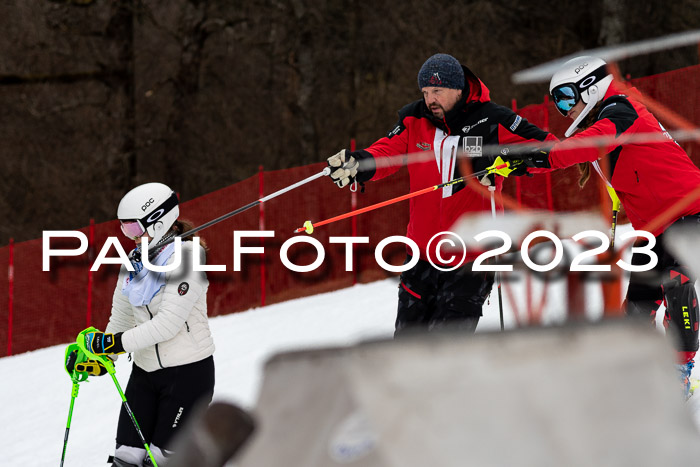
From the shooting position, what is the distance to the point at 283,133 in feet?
61.2

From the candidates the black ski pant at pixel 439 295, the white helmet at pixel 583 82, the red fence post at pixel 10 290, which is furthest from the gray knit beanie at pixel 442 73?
the red fence post at pixel 10 290

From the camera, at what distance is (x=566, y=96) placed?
12.2 feet

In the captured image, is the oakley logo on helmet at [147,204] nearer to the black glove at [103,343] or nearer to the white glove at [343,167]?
the black glove at [103,343]

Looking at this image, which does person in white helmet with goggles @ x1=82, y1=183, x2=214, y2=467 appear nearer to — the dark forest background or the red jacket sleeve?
the red jacket sleeve

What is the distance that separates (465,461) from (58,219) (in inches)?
756

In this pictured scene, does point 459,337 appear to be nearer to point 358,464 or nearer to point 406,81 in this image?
point 358,464

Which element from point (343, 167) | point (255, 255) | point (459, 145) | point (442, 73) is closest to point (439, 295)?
point (459, 145)

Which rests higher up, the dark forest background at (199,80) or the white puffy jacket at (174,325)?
the dark forest background at (199,80)

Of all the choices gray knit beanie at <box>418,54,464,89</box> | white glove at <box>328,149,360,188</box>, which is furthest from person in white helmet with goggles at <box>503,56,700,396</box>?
white glove at <box>328,149,360,188</box>

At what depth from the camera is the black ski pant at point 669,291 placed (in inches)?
146

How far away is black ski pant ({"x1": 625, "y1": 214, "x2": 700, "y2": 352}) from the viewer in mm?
3709

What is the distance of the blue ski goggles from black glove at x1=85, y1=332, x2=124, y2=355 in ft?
6.92

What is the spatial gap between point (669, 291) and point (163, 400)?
2.23m

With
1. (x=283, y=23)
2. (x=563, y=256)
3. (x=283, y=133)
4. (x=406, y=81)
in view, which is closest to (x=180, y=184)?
(x=283, y=133)
